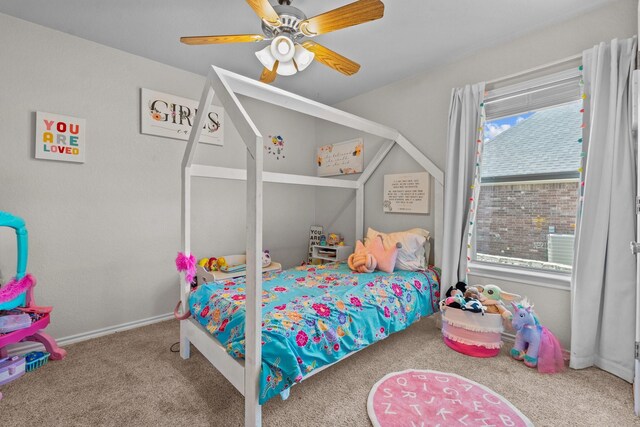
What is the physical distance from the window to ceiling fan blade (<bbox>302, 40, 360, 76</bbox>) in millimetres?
1399

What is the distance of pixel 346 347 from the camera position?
1.76 m

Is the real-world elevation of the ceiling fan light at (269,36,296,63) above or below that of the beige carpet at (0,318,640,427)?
above

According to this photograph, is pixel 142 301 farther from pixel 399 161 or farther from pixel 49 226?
pixel 399 161

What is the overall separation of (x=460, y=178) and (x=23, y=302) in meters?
3.47

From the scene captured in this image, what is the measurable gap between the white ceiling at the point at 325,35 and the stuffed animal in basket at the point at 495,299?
202cm

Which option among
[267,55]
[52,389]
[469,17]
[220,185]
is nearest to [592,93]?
[469,17]

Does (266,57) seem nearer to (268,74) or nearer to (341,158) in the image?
(268,74)

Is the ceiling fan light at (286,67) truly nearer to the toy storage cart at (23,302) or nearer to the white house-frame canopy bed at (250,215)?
the white house-frame canopy bed at (250,215)

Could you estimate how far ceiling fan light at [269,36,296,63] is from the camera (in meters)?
1.76

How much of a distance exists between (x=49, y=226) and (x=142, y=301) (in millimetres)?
985

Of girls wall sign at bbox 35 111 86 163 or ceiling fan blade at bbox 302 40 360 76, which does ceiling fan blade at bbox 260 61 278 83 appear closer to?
ceiling fan blade at bbox 302 40 360 76

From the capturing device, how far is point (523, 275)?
238cm

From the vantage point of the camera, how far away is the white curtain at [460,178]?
8.43ft

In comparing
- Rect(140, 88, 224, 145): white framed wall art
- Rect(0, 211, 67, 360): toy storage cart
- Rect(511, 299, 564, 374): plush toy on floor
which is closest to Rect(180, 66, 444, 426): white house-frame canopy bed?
Rect(511, 299, 564, 374): plush toy on floor
